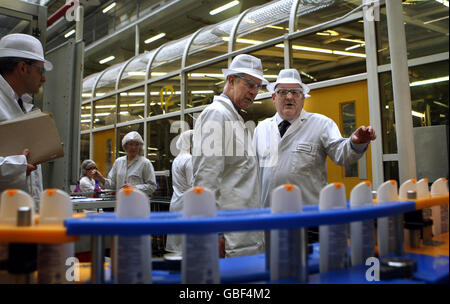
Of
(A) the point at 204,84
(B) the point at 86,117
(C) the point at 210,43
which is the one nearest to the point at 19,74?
(A) the point at 204,84

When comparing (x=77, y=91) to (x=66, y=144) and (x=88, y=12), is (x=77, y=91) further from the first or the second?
(x=88, y=12)

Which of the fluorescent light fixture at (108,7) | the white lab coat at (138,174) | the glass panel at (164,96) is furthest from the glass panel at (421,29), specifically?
the fluorescent light fixture at (108,7)

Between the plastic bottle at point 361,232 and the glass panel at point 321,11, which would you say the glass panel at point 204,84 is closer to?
the glass panel at point 321,11

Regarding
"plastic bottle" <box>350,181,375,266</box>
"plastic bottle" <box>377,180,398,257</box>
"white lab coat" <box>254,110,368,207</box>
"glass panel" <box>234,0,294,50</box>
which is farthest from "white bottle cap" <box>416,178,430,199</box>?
"glass panel" <box>234,0,294,50</box>

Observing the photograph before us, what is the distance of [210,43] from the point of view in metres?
4.73

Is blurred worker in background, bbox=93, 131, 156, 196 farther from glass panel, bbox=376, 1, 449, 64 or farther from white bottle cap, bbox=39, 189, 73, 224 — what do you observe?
white bottle cap, bbox=39, 189, 73, 224

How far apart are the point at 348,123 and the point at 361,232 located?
7.81ft

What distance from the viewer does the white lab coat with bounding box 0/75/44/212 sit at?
144 cm

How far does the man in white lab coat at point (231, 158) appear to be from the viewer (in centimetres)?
163

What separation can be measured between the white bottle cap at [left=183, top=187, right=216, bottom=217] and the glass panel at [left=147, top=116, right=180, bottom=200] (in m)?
4.28

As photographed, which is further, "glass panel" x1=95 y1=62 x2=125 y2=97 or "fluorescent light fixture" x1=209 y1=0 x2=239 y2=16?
"glass panel" x1=95 y1=62 x2=125 y2=97

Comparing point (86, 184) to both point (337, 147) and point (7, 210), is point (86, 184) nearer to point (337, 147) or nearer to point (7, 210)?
point (337, 147)
